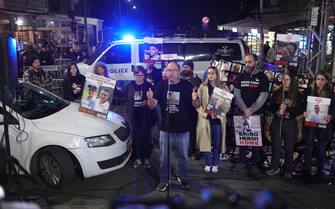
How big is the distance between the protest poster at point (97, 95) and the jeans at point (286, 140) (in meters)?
2.77

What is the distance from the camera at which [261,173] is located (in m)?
6.59

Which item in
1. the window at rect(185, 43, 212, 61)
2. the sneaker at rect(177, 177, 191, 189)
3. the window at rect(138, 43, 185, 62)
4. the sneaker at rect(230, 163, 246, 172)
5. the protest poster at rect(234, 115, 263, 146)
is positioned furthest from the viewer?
the window at rect(185, 43, 212, 61)

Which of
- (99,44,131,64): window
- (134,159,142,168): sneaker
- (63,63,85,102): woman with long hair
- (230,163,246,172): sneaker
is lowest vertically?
(230,163,246,172): sneaker

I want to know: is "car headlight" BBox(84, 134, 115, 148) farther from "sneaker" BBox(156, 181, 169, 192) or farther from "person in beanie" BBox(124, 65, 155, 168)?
"sneaker" BBox(156, 181, 169, 192)

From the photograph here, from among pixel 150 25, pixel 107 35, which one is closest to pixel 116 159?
pixel 107 35

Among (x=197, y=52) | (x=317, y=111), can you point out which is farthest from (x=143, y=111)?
(x=197, y=52)

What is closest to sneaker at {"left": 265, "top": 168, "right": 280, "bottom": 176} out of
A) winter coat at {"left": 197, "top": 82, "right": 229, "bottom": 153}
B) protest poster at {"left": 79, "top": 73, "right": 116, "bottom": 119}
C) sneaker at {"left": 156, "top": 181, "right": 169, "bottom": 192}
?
winter coat at {"left": 197, "top": 82, "right": 229, "bottom": 153}

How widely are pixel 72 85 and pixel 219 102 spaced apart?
3.20m

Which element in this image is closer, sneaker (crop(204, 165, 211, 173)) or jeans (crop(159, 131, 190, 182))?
jeans (crop(159, 131, 190, 182))

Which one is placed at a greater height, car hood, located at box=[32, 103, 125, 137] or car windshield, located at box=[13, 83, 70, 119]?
car windshield, located at box=[13, 83, 70, 119]

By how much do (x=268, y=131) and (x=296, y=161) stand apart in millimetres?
721

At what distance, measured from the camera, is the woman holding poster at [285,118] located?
20.2ft

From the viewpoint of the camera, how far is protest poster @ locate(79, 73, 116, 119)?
6207 millimetres

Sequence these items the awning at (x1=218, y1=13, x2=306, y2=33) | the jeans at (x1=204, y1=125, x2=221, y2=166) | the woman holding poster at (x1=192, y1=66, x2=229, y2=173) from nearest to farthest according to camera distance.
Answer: the woman holding poster at (x1=192, y1=66, x2=229, y2=173), the jeans at (x1=204, y1=125, x2=221, y2=166), the awning at (x1=218, y1=13, x2=306, y2=33)
